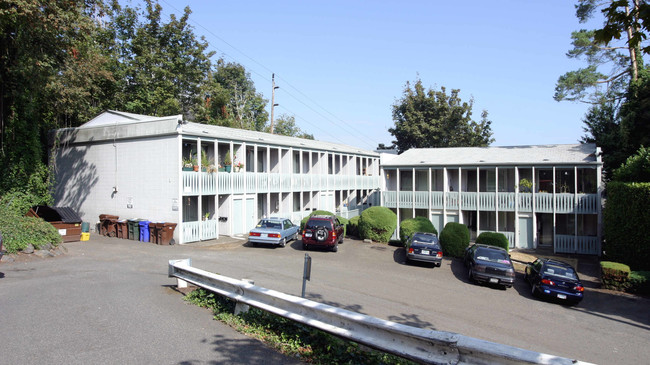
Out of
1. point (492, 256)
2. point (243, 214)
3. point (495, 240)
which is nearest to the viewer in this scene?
point (492, 256)

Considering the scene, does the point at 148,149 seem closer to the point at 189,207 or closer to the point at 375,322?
the point at 189,207

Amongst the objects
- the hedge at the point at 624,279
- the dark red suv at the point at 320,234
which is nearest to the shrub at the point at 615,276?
the hedge at the point at 624,279

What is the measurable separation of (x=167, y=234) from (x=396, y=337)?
1720 cm

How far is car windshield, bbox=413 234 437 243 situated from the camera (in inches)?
766

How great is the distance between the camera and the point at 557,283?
14523 mm

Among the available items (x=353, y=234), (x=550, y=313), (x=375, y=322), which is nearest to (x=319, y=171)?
(x=353, y=234)

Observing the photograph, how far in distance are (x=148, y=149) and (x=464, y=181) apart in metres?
22.4

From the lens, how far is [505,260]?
54.4ft

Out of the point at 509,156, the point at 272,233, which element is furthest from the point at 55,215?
the point at 509,156

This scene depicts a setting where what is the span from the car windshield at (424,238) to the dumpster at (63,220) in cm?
1655

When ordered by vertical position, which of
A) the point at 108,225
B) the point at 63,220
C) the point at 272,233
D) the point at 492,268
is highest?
the point at 63,220

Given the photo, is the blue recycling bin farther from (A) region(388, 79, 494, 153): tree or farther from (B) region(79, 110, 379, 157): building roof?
(A) region(388, 79, 494, 153): tree

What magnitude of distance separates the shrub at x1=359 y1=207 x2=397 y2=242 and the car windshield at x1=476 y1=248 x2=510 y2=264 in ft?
27.6

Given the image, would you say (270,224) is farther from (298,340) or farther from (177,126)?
(298,340)
